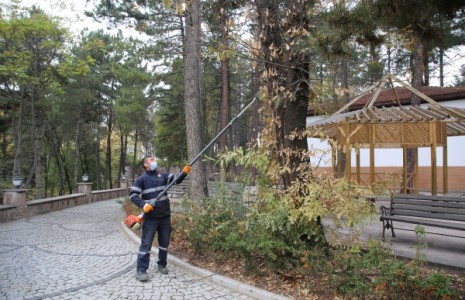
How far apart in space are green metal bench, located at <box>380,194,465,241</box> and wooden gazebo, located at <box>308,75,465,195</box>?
62.1 inches

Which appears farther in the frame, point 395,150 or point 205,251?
point 395,150

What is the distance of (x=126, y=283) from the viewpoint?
473cm

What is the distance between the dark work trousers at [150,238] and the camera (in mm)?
4879

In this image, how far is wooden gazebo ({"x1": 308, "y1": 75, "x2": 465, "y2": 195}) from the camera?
7.89 m

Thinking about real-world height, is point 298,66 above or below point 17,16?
below

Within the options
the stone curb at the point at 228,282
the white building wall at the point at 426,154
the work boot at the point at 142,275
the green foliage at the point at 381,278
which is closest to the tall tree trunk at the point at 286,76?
the green foliage at the point at 381,278

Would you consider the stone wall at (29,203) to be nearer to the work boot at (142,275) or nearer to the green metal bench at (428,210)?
the work boot at (142,275)

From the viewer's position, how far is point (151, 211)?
198 inches

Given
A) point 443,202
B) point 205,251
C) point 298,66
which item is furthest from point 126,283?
point 443,202

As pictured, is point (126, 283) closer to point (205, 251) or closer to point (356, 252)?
point (205, 251)

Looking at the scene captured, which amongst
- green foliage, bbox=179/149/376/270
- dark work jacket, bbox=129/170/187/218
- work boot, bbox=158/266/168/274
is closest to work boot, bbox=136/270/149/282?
work boot, bbox=158/266/168/274

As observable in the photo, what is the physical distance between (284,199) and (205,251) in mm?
1898

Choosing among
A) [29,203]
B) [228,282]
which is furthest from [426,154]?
[29,203]

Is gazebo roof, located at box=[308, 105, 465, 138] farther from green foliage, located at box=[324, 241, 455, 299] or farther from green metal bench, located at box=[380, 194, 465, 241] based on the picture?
green foliage, located at box=[324, 241, 455, 299]
